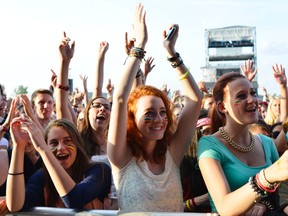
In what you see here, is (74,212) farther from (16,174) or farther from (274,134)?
(274,134)

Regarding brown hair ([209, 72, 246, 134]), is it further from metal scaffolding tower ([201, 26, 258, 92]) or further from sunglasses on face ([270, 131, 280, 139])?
metal scaffolding tower ([201, 26, 258, 92])

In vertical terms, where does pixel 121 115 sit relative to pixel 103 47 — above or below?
below

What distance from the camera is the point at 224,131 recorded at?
7.43ft

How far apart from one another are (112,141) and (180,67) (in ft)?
2.08

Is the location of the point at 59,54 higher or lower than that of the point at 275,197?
higher

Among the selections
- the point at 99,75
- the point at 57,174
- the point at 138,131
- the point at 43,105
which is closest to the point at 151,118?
the point at 138,131

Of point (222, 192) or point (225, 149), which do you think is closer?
point (222, 192)

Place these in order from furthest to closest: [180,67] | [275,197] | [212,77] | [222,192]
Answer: [212,77], [180,67], [275,197], [222,192]

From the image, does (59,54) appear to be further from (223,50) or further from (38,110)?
(223,50)

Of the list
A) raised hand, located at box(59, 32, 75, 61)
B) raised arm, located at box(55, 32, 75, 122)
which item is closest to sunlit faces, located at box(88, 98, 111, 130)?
raised arm, located at box(55, 32, 75, 122)

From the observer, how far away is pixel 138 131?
2.28 meters

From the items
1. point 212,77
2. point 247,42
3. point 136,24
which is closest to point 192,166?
point 136,24

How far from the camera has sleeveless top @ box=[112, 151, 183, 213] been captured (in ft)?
6.97

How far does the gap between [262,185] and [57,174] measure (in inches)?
42.2
